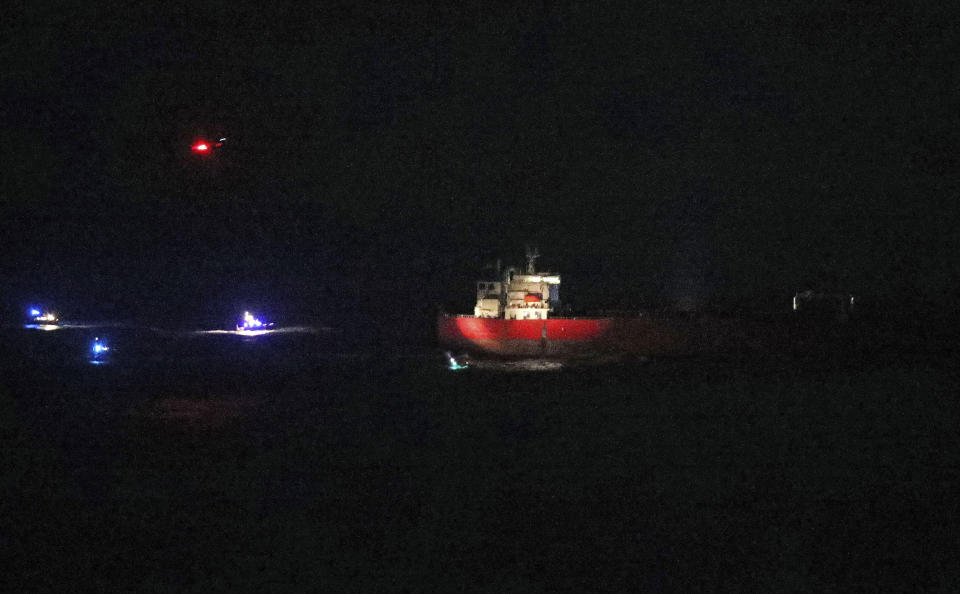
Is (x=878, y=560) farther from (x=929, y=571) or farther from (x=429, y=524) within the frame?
(x=429, y=524)

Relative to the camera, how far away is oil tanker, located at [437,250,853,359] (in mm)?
28469

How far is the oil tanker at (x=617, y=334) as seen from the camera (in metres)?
28.5

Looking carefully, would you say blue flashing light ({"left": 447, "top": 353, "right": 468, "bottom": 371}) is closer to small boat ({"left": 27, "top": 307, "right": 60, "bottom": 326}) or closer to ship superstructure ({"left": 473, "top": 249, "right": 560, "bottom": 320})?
ship superstructure ({"left": 473, "top": 249, "right": 560, "bottom": 320})

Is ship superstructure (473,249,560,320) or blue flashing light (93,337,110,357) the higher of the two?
ship superstructure (473,249,560,320)

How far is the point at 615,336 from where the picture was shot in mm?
28797

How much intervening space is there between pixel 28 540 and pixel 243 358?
19.8 metres

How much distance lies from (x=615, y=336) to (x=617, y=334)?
0.40ft

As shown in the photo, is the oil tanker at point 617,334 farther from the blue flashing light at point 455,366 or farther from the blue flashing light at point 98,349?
the blue flashing light at point 98,349

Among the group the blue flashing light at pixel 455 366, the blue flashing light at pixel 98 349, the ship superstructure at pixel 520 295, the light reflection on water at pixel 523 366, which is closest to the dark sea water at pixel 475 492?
the blue flashing light at pixel 455 366

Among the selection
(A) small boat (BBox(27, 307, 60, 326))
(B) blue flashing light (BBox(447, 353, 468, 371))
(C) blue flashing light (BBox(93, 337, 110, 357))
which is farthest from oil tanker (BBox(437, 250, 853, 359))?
(A) small boat (BBox(27, 307, 60, 326))

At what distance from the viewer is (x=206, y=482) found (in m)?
5.93

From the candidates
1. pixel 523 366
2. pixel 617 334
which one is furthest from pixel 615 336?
pixel 523 366

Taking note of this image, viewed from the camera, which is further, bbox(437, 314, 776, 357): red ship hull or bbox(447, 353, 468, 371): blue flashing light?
bbox(437, 314, 776, 357): red ship hull

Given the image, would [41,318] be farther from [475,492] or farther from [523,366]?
[475,492]
